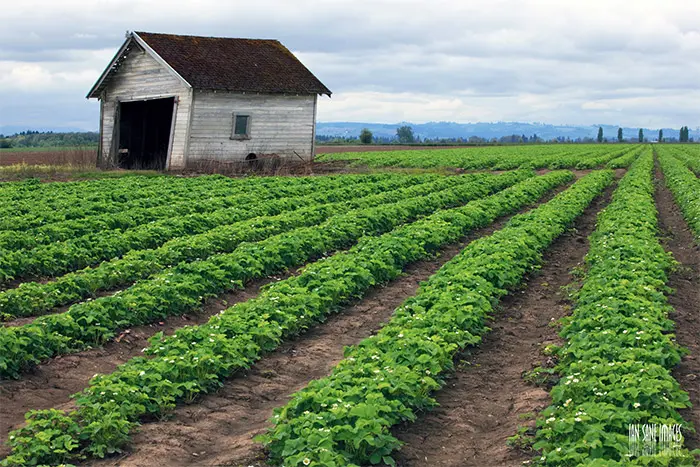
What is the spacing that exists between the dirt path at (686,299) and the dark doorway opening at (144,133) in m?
22.6

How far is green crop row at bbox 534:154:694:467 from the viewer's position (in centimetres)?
628

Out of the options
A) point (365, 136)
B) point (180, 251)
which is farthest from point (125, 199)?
point (365, 136)

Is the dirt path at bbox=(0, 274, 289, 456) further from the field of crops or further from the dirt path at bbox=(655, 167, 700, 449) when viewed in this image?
the dirt path at bbox=(655, 167, 700, 449)

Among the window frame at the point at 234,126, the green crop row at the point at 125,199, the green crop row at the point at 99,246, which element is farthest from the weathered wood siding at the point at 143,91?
the green crop row at the point at 99,246

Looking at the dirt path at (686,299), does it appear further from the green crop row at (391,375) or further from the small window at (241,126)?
the small window at (241,126)

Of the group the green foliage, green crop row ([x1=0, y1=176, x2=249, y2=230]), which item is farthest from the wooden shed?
the green foliage

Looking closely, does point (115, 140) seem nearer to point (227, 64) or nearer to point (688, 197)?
point (227, 64)

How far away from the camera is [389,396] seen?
7457 mm

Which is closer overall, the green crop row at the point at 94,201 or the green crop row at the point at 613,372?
the green crop row at the point at 613,372

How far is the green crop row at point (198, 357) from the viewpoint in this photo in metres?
6.89

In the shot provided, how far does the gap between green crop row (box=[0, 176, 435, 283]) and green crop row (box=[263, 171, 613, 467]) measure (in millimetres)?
6305

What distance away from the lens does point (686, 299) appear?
13.0 metres

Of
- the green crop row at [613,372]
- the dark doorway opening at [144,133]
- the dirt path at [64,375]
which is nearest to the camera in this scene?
the green crop row at [613,372]

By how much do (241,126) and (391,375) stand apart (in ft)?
94.8
